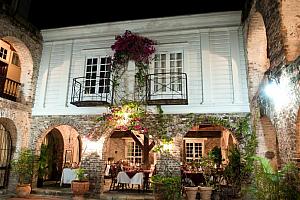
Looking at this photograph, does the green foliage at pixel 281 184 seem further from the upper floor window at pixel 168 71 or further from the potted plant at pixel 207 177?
the upper floor window at pixel 168 71

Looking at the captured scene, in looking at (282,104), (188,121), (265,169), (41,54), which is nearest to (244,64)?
(188,121)

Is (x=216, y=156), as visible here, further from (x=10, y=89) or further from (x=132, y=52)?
(x=10, y=89)

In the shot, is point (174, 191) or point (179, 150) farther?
point (179, 150)

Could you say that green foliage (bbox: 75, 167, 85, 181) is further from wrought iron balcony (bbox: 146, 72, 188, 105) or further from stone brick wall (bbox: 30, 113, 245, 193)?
wrought iron balcony (bbox: 146, 72, 188, 105)

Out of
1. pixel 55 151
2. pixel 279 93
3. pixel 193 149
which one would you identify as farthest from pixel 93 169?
pixel 193 149

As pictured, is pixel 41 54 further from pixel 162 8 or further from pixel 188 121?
pixel 188 121

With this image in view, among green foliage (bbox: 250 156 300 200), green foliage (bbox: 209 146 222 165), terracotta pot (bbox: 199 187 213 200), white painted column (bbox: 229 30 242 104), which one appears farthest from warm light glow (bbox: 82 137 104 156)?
green foliage (bbox: 250 156 300 200)

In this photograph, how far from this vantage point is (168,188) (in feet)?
25.6

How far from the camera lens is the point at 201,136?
1394 centimetres

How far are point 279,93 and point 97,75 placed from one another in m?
6.71

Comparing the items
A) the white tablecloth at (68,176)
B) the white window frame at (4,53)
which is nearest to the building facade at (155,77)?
the white tablecloth at (68,176)

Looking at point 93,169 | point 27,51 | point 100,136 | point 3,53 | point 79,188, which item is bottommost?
point 79,188

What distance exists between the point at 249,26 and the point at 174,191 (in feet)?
18.9

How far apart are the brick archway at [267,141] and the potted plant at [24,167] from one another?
7856mm
